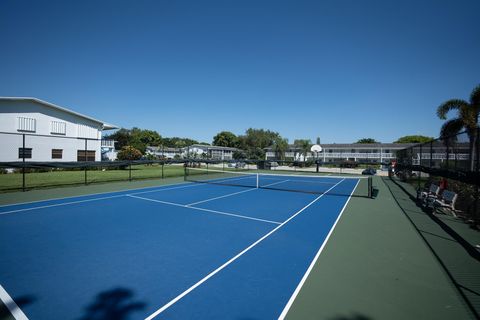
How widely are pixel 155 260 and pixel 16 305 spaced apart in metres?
2.57

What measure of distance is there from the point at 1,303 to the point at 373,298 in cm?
668

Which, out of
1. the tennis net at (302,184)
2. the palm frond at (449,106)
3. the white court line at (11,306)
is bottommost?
the white court line at (11,306)

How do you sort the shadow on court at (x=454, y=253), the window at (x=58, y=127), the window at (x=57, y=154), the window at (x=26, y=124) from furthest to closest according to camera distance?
the window at (x=58, y=127)
the window at (x=26, y=124)
the window at (x=57, y=154)
the shadow on court at (x=454, y=253)

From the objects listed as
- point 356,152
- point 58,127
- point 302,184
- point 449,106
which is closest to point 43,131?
point 58,127

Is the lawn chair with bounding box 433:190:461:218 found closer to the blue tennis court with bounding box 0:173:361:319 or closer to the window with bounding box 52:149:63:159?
the blue tennis court with bounding box 0:173:361:319

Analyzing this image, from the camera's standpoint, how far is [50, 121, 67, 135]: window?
108ft

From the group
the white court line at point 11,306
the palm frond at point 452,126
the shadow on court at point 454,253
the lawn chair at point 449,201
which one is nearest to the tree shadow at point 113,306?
the white court line at point 11,306

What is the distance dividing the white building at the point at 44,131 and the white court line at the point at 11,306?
53.1 ft

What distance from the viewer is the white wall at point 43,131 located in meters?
18.0

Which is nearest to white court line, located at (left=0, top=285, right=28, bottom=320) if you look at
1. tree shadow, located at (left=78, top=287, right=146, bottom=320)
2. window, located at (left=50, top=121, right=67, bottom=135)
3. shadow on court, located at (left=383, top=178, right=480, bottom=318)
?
tree shadow, located at (left=78, top=287, right=146, bottom=320)

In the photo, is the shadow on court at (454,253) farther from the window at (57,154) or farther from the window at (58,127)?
the window at (58,127)

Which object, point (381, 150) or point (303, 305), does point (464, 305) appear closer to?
point (303, 305)

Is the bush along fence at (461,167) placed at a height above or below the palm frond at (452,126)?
below

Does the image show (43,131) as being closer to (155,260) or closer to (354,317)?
(155,260)
